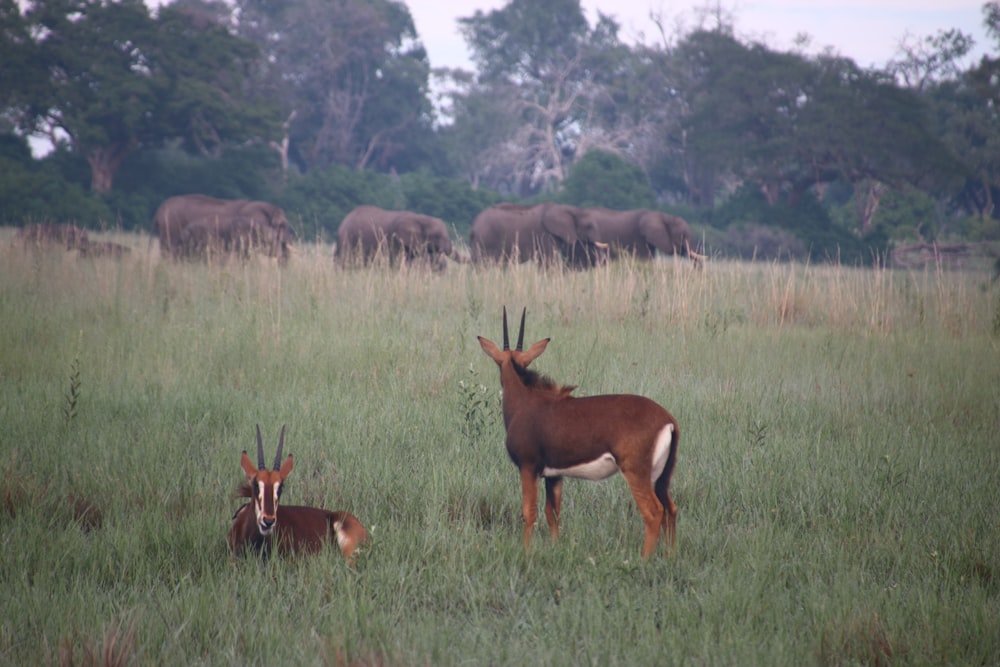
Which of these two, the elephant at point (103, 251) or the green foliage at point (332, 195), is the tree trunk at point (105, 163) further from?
the elephant at point (103, 251)

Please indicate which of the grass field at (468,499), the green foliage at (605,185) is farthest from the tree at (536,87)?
the grass field at (468,499)

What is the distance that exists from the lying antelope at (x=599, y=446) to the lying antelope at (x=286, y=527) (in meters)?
0.77

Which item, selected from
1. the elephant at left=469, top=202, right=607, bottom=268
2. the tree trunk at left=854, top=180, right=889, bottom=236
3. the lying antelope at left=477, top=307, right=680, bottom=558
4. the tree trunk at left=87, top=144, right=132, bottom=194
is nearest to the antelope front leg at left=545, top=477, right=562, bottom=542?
the lying antelope at left=477, top=307, right=680, bottom=558

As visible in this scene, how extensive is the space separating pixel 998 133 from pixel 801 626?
35.4 metres

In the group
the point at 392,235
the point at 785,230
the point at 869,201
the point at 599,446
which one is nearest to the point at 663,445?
the point at 599,446

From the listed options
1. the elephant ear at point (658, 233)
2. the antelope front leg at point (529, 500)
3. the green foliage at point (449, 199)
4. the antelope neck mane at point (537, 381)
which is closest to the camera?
the antelope front leg at point (529, 500)

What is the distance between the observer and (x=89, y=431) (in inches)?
220

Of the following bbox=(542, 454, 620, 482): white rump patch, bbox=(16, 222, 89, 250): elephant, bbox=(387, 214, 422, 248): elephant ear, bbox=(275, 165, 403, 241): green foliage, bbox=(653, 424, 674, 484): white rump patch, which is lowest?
bbox=(542, 454, 620, 482): white rump patch

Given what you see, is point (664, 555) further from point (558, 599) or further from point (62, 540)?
point (62, 540)

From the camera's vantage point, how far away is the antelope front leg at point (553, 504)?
4.17 m

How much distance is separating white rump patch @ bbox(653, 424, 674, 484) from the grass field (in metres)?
0.44

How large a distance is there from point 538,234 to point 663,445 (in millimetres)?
17761

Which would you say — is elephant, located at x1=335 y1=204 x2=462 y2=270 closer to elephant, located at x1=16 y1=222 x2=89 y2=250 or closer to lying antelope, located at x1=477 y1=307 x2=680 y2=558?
elephant, located at x1=16 y1=222 x2=89 y2=250

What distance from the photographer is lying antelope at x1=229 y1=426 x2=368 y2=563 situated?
3.86 meters
